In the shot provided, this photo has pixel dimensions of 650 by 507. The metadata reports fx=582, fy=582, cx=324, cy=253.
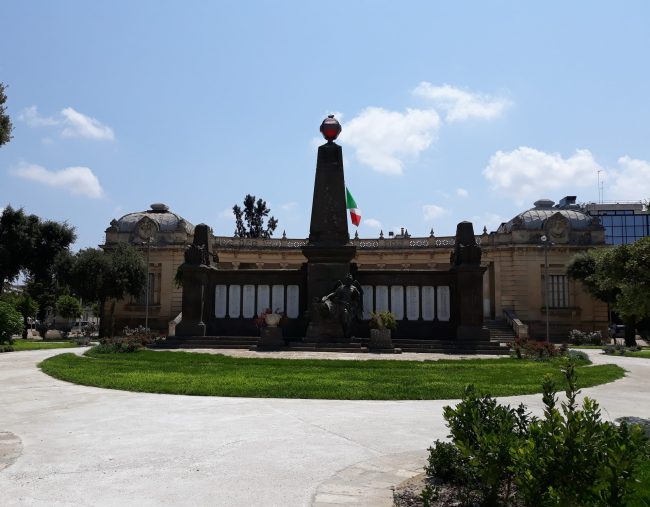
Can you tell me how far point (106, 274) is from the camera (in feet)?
145

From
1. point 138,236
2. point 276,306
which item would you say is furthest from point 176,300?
point 276,306

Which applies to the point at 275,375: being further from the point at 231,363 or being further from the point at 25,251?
the point at 25,251

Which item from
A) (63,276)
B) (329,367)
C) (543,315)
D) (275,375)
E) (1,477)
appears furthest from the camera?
(543,315)

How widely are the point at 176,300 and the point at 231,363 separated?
36.2 metres

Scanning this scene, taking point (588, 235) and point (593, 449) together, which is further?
point (588, 235)

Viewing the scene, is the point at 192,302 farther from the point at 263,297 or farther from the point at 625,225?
the point at 625,225

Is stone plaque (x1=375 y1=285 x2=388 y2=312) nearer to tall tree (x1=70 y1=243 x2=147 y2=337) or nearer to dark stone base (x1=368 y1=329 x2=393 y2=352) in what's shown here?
dark stone base (x1=368 y1=329 x2=393 y2=352)

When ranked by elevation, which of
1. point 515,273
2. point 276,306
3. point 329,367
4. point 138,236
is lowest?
point 329,367

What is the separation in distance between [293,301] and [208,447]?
21.6m

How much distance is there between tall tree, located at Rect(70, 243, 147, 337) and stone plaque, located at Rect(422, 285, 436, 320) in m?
26.0

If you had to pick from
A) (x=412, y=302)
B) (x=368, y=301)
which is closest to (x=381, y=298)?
(x=368, y=301)

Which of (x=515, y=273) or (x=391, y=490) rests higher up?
(x=515, y=273)

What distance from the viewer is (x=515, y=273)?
171ft

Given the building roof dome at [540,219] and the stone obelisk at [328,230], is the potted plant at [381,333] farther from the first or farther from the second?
the building roof dome at [540,219]
